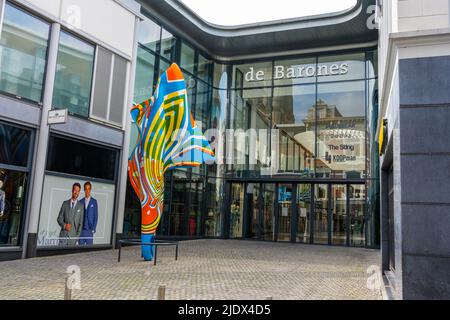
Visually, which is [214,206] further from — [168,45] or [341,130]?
[168,45]

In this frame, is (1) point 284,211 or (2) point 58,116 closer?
(2) point 58,116

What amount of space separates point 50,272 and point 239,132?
13.8 m

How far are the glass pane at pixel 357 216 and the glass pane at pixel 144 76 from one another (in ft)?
33.1

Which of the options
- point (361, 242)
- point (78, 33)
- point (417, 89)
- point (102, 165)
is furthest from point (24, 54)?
point (361, 242)

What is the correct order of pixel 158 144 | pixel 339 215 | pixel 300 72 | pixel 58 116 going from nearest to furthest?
pixel 158 144, pixel 58 116, pixel 339 215, pixel 300 72

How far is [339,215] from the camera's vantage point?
19.6 metres

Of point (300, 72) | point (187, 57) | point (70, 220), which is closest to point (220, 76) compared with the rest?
point (187, 57)

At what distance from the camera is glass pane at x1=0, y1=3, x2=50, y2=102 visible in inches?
445

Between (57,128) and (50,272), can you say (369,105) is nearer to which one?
(57,128)

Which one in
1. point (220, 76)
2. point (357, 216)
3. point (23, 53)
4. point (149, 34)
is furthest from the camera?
point (220, 76)

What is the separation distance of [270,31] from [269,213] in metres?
8.61

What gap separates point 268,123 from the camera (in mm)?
21406

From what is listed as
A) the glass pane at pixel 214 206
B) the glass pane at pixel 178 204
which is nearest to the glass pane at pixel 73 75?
the glass pane at pixel 178 204

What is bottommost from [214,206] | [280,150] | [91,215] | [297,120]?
[91,215]
